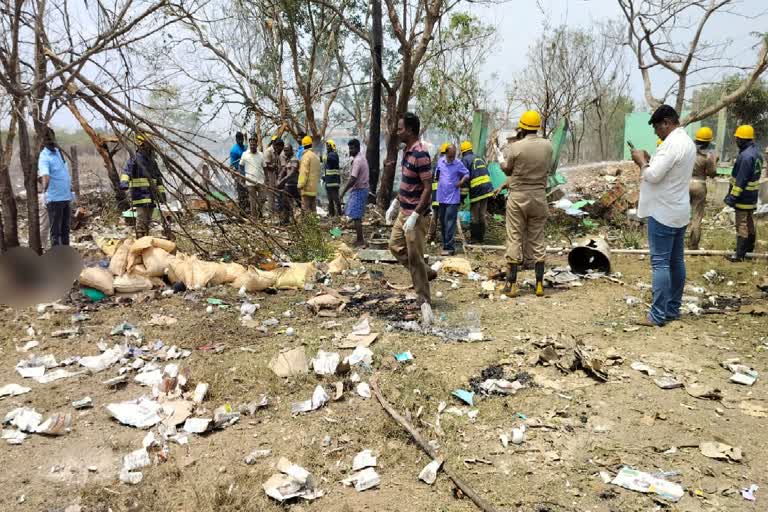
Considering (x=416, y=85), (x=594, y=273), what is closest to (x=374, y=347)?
(x=594, y=273)

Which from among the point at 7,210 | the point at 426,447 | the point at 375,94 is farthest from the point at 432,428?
the point at 375,94

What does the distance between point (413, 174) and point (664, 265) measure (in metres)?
2.09

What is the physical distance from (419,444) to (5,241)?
14.6ft

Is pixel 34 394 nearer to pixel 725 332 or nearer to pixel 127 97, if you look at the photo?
pixel 127 97

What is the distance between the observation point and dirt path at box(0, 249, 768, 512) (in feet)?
8.25

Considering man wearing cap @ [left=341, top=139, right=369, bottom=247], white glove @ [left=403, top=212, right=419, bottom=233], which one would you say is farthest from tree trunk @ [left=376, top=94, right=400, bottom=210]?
white glove @ [left=403, top=212, right=419, bottom=233]

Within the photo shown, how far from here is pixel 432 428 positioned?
3018mm

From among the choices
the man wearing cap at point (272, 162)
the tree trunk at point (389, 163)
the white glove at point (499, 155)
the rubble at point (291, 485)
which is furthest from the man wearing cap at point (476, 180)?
the rubble at point (291, 485)

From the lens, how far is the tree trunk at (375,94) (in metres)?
10.1

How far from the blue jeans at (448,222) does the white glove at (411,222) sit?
317 cm

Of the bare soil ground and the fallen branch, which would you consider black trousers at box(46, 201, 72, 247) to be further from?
the fallen branch

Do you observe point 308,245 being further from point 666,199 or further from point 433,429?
point 433,429

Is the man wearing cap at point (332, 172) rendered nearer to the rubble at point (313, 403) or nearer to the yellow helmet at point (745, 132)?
the yellow helmet at point (745, 132)

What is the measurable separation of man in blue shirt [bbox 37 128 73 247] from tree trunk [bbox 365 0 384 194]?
523 cm
